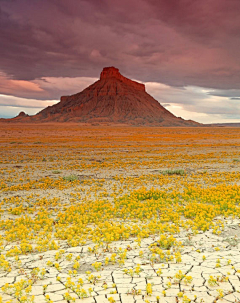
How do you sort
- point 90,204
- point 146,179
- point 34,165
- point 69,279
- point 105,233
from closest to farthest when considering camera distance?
point 69,279, point 105,233, point 90,204, point 146,179, point 34,165

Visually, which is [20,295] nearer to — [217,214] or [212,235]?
[212,235]

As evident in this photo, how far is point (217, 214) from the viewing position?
8.64 metres

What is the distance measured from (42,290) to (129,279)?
1.54 meters

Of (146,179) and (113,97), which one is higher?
(113,97)

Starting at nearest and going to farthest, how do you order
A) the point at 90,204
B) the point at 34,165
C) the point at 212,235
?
1. the point at 212,235
2. the point at 90,204
3. the point at 34,165

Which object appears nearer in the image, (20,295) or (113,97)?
(20,295)

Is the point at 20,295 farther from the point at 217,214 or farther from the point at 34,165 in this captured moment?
the point at 34,165

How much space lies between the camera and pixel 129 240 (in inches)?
264

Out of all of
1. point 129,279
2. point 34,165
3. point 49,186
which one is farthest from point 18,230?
point 34,165

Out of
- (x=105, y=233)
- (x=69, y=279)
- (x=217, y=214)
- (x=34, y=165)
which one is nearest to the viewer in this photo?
(x=69, y=279)

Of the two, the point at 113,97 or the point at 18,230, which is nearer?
the point at 18,230

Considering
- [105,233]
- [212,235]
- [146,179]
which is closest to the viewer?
[105,233]

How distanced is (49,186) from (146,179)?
5107 millimetres

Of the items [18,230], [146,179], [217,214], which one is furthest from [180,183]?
[18,230]
